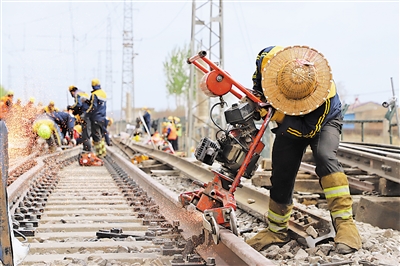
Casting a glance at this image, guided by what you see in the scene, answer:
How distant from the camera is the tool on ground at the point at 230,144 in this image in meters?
3.75

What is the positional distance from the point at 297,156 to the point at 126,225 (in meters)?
1.50

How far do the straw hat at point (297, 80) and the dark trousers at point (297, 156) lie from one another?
0.96ft

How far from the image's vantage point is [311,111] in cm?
372

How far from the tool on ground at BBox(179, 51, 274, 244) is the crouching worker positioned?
883 centimetres

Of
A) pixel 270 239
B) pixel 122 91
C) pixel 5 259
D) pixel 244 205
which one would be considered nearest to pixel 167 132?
pixel 244 205

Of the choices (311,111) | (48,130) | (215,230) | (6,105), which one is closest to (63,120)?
(6,105)

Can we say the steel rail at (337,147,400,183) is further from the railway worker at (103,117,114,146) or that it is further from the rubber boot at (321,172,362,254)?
the railway worker at (103,117,114,146)

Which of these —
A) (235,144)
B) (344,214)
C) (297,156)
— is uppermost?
(235,144)

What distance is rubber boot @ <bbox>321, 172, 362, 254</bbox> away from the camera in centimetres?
372

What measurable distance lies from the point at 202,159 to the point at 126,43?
4623 centimetres

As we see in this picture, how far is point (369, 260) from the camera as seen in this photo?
3537 millimetres

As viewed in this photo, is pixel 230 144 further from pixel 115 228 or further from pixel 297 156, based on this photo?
pixel 115 228

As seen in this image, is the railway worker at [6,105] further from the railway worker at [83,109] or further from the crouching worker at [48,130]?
the railway worker at [83,109]

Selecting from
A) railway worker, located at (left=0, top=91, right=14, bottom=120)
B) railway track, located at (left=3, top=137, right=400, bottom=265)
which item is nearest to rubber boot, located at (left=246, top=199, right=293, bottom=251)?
railway track, located at (left=3, top=137, right=400, bottom=265)
